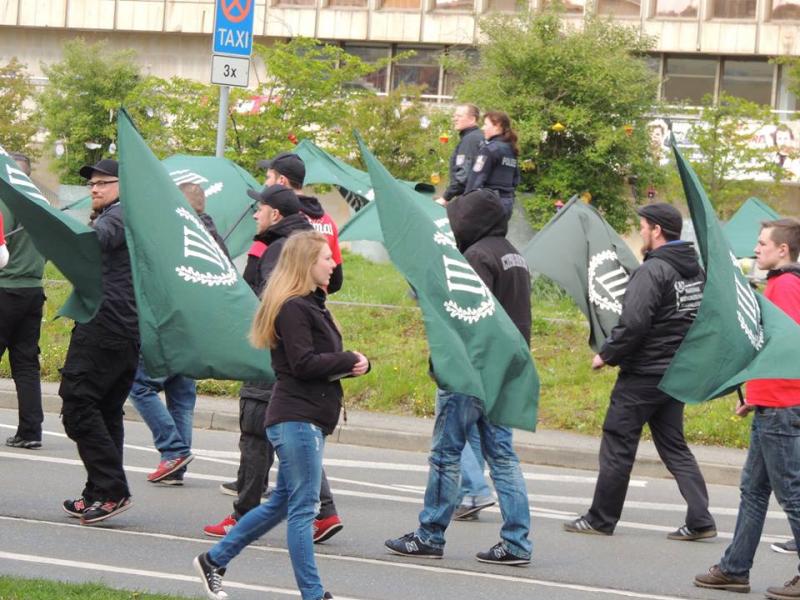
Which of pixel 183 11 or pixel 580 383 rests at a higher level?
pixel 183 11

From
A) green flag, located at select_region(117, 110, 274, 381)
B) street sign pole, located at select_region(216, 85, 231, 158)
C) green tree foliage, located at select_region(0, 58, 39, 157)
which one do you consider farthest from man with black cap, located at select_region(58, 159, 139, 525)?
green tree foliage, located at select_region(0, 58, 39, 157)

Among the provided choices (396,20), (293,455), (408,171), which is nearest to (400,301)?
(293,455)

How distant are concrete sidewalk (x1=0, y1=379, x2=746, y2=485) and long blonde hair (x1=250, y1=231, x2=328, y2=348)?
246 inches

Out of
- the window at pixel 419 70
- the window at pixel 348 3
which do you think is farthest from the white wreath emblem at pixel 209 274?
the window at pixel 348 3

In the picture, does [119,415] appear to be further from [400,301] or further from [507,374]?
[400,301]

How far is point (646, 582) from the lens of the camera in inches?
304

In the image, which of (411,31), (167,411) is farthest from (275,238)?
(411,31)

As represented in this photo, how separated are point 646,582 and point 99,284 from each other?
3.30 m

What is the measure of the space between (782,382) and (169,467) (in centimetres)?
424

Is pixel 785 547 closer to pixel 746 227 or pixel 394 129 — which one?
pixel 746 227

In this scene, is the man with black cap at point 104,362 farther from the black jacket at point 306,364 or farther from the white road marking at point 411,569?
the black jacket at point 306,364

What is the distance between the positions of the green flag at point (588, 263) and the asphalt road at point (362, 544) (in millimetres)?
1359

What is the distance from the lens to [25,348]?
11117mm

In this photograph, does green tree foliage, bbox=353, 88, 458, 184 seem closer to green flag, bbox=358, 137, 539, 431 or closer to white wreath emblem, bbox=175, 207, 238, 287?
white wreath emblem, bbox=175, 207, 238, 287
